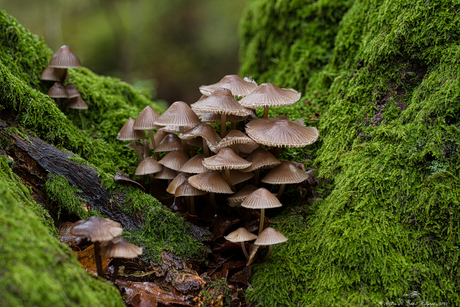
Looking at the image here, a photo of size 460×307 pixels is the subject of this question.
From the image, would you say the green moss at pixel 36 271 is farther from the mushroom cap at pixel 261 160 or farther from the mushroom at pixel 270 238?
the mushroom cap at pixel 261 160

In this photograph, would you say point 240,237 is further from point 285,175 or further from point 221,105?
point 221,105

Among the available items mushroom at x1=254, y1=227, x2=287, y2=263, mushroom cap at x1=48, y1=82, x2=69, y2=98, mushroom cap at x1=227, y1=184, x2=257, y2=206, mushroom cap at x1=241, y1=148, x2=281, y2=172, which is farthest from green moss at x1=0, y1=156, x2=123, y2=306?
mushroom cap at x1=48, y1=82, x2=69, y2=98

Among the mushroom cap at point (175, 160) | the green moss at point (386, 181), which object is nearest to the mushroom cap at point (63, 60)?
the mushroom cap at point (175, 160)

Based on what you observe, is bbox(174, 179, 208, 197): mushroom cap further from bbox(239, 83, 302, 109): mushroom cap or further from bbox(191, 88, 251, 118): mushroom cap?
bbox(239, 83, 302, 109): mushroom cap

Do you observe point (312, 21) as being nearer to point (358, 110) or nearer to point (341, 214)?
point (358, 110)

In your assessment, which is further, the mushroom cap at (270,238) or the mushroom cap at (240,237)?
the mushroom cap at (240,237)
